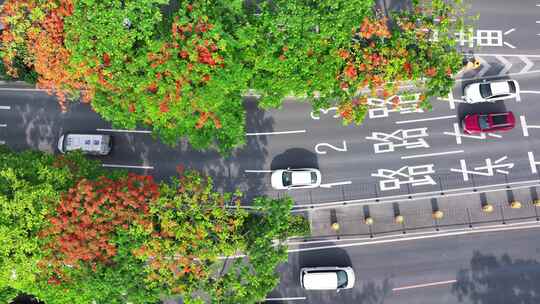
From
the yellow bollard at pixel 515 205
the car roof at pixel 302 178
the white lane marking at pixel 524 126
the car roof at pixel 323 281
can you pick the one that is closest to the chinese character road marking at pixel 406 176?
the car roof at pixel 302 178

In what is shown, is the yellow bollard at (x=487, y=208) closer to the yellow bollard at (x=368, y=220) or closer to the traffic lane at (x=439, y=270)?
the traffic lane at (x=439, y=270)

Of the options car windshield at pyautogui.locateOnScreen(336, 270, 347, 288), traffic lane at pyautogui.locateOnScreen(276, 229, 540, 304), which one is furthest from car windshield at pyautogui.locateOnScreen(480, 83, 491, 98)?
car windshield at pyautogui.locateOnScreen(336, 270, 347, 288)

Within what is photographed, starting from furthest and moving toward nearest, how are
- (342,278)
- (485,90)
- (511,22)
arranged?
1. (511,22)
2. (485,90)
3. (342,278)

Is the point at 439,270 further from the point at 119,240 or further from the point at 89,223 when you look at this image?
the point at 89,223

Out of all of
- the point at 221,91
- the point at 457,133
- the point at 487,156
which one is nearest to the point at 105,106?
the point at 221,91

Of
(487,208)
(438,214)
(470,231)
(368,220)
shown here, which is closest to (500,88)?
(487,208)
